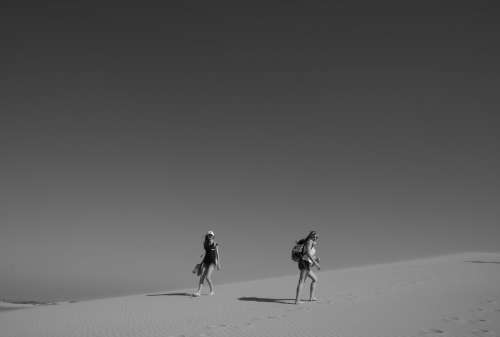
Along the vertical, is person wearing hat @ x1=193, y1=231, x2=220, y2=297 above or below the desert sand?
above

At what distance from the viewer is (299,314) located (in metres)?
8.33

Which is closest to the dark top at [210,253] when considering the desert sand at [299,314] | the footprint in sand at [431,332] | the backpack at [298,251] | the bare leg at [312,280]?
the desert sand at [299,314]

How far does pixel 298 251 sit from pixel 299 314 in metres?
1.81

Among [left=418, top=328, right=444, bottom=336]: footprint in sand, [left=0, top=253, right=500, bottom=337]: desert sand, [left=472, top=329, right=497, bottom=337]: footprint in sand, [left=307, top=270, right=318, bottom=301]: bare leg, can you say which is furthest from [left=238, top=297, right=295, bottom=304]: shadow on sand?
[left=472, top=329, right=497, bottom=337]: footprint in sand

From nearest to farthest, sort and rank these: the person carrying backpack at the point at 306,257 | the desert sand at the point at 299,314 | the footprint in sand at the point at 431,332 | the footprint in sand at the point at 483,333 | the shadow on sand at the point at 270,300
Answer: the footprint in sand at the point at 483,333 < the footprint in sand at the point at 431,332 < the desert sand at the point at 299,314 < the person carrying backpack at the point at 306,257 < the shadow on sand at the point at 270,300

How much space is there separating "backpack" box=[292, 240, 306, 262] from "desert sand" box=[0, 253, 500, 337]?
122 cm

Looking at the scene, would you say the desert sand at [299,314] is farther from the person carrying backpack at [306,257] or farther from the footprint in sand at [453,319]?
the person carrying backpack at [306,257]

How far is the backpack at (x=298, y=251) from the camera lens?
965cm

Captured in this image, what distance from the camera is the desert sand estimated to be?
6820 millimetres

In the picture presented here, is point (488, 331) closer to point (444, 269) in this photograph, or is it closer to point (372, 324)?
point (372, 324)

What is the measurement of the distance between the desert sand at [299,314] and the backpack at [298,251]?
1215 millimetres

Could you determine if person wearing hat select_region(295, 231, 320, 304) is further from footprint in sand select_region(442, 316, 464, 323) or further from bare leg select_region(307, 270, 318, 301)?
footprint in sand select_region(442, 316, 464, 323)

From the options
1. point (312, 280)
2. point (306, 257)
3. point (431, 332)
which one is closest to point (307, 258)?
point (306, 257)

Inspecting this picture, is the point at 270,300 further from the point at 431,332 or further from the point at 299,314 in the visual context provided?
the point at 431,332
